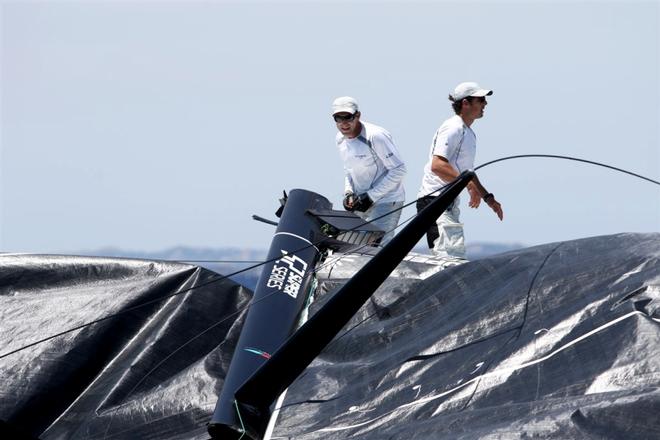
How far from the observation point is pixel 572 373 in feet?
13.2

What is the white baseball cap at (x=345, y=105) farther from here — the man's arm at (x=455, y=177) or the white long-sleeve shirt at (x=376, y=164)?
the man's arm at (x=455, y=177)

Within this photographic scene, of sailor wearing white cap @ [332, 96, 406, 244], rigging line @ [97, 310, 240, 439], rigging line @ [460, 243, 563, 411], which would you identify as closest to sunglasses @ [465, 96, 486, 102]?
sailor wearing white cap @ [332, 96, 406, 244]

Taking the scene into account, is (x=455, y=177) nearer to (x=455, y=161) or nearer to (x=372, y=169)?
(x=455, y=161)

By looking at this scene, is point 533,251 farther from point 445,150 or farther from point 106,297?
point 106,297

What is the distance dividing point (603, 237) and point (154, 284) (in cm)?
208

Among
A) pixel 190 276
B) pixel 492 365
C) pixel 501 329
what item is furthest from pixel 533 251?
pixel 190 276

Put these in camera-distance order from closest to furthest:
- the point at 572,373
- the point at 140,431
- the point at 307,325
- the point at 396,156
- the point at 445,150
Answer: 1. the point at 307,325
2. the point at 572,373
3. the point at 140,431
4. the point at 445,150
5. the point at 396,156

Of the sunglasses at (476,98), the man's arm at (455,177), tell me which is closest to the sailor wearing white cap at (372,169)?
the man's arm at (455,177)

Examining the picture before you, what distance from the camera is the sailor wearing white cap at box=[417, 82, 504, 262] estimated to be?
625 centimetres

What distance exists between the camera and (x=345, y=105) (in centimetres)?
664

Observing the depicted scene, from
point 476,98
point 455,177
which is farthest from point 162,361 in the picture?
point 476,98

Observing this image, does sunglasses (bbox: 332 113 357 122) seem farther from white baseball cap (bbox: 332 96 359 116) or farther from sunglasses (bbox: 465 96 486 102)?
sunglasses (bbox: 465 96 486 102)

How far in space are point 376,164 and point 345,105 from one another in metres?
0.39

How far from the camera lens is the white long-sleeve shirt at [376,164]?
6754 mm
